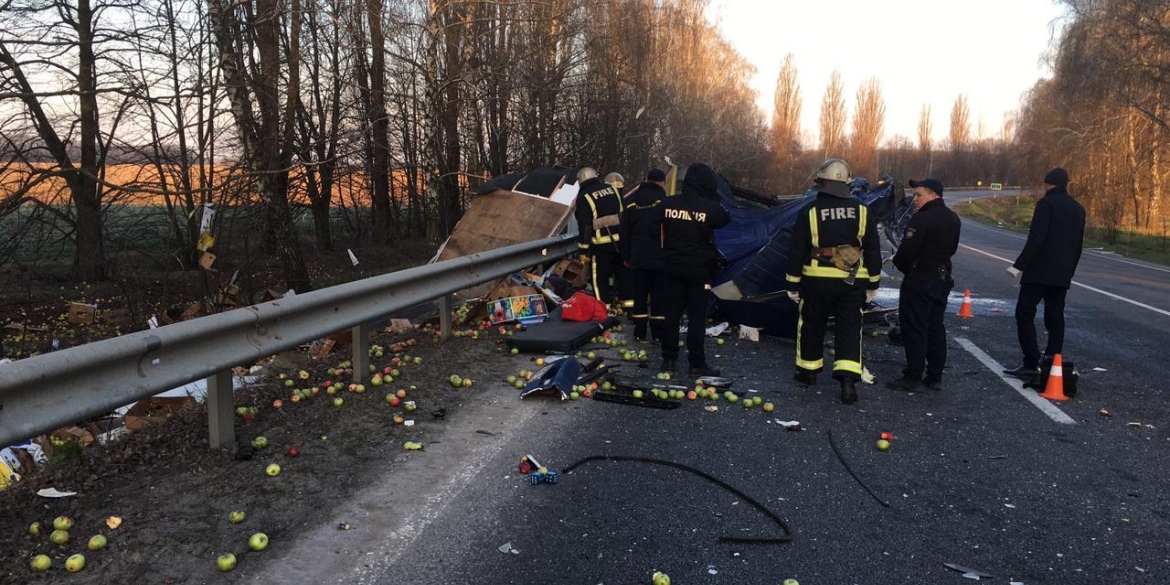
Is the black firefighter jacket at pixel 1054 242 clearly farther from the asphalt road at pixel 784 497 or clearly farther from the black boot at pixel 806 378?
the black boot at pixel 806 378

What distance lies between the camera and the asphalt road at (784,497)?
10.7 ft

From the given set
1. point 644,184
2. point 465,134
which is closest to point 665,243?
point 644,184

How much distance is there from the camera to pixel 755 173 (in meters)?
44.0

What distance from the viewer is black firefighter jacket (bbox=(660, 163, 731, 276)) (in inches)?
274

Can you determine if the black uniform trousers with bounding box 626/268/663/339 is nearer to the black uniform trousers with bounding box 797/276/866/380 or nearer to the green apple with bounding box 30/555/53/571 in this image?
the black uniform trousers with bounding box 797/276/866/380

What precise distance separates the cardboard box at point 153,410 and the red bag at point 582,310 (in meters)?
4.13

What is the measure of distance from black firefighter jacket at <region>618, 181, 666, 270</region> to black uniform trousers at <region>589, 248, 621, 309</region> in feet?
4.80

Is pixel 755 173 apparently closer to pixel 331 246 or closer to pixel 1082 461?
pixel 331 246

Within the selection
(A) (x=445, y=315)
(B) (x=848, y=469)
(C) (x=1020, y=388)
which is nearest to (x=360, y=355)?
(A) (x=445, y=315)

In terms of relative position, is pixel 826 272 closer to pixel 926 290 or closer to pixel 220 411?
pixel 926 290

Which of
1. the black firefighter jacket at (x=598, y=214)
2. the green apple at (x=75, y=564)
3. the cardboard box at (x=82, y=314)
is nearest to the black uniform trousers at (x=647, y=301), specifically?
the black firefighter jacket at (x=598, y=214)

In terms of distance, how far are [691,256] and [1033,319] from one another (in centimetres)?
326

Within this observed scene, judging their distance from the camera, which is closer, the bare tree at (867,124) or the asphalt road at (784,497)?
the asphalt road at (784,497)

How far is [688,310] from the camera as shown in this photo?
23.1 ft
